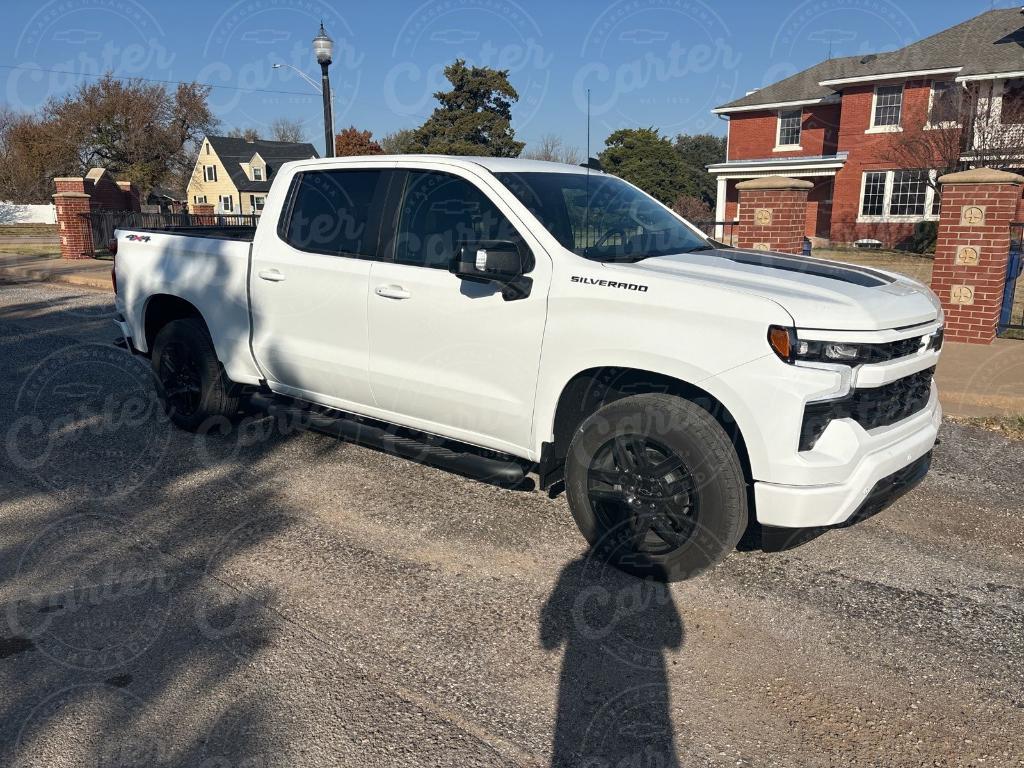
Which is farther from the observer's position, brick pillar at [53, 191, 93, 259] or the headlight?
brick pillar at [53, 191, 93, 259]

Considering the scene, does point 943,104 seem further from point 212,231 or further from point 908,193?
point 212,231

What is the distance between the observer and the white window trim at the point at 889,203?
31406 millimetres

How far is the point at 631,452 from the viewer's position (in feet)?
12.7

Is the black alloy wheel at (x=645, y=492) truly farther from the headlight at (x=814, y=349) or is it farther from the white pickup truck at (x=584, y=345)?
the headlight at (x=814, y=349)

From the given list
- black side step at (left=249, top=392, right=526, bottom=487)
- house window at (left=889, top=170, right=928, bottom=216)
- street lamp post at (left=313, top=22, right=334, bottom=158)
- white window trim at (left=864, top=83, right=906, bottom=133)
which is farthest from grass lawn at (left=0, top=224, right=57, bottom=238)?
black side step at (left=249, top=392, right=526, bottom=487)

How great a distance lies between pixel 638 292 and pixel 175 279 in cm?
363

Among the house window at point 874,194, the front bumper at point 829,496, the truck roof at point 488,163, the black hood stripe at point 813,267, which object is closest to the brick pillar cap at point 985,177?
the black hood stripe at point 813,267

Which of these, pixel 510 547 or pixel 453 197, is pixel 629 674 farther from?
pixel 453 197

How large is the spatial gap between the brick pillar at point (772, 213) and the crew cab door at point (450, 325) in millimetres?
6853

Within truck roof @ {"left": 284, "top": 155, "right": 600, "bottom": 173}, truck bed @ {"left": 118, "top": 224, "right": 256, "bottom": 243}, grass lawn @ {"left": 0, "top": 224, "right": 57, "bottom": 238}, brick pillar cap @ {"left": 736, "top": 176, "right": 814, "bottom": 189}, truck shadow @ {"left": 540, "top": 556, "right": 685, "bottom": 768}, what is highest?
brick pillar cap @ {"left": 736, "top": 176, "right": 814, "bottom": 189}

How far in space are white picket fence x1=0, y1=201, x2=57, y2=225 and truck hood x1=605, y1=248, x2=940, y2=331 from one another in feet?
218

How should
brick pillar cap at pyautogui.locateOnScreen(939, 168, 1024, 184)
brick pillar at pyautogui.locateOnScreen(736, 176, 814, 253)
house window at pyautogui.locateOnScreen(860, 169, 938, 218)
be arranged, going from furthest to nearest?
house window at pyautogui.locateOnScreen(860, 169, 938, 218)
brick pillar at pyautogui.locateOnScreen(736, 176, 814, 253)
brick pillar cap at pyautogui.locateOnScreen(939, 168, 1024, 184)

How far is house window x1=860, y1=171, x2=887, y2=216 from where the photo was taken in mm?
33156

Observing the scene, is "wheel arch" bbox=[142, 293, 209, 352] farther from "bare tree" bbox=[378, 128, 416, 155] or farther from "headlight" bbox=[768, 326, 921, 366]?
"bare tree" bbox=[378, 128, 416, 155]
